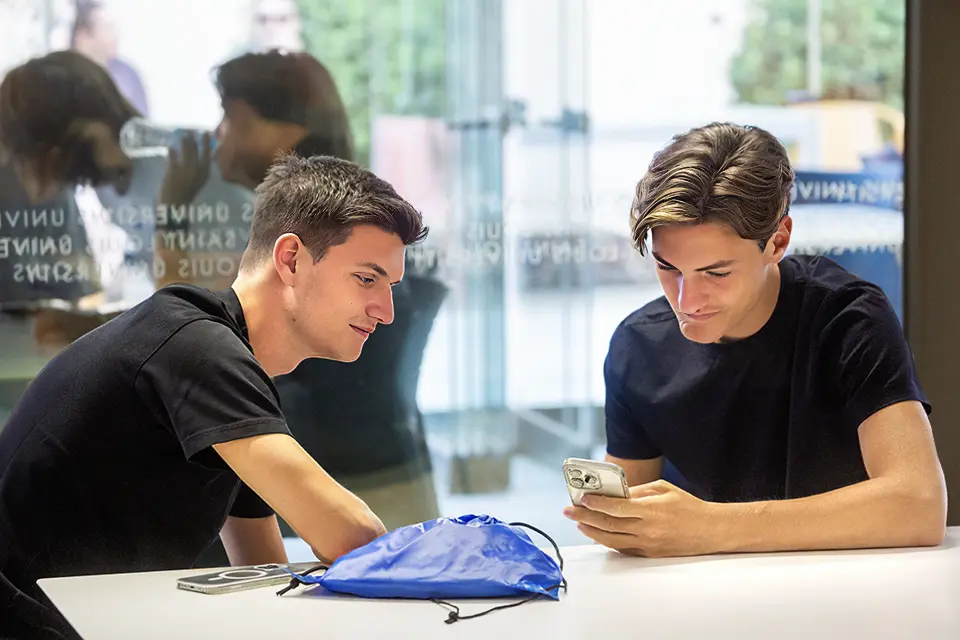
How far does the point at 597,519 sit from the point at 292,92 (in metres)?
2.06

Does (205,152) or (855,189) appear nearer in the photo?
(205,152)

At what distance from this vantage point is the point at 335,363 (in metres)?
3.52

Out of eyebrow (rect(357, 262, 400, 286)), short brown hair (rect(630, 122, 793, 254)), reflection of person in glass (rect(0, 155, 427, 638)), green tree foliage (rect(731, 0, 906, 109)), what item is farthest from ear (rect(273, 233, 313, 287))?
green tree foliage (rect(731, 0, 906, 109))

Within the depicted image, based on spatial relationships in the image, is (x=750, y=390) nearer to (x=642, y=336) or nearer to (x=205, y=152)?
(x=642, y=336)

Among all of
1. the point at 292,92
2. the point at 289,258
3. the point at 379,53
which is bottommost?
the point at 289,258

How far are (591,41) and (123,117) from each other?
1518mm

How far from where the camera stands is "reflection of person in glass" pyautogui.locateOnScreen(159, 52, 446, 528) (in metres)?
3.44

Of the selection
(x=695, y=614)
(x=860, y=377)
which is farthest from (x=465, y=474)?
(x=695, y=614)

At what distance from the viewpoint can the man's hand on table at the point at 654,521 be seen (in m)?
1.86

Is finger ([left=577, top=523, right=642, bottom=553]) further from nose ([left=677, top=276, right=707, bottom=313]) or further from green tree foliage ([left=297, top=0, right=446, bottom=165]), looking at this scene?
green tree foliage ([left=297, top=0, right=446, bottom=165])

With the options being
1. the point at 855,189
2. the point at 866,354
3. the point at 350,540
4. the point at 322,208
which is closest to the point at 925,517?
the point at 866,354

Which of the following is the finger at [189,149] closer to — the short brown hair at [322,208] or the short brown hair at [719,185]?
the short brown hair at [322,208]

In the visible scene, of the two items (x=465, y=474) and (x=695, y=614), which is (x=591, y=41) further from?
(x=695, y=614)

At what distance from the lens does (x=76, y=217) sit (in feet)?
11.1
